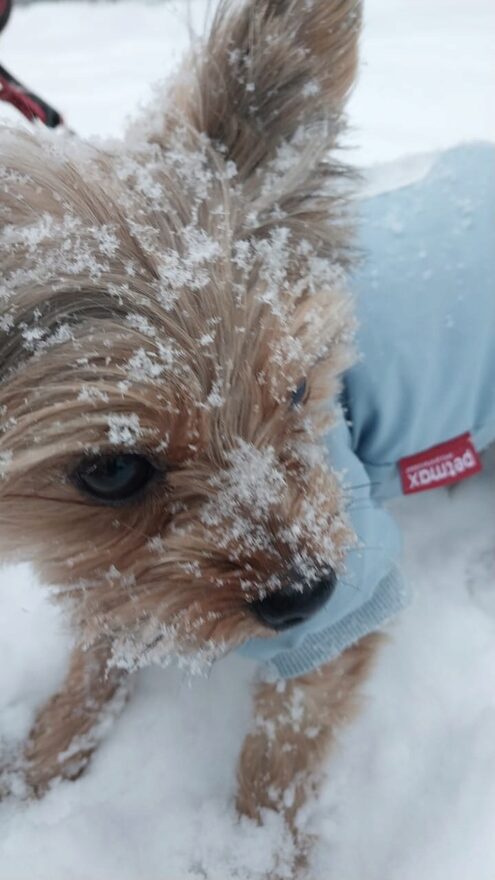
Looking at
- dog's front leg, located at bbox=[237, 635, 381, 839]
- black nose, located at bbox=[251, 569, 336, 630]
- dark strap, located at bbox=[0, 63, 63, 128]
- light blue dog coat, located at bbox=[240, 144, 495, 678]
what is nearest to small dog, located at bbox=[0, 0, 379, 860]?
black nose, located at bbox=[251, 569, 336, 630]

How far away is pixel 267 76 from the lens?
1.61m

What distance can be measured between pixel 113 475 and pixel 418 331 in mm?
982

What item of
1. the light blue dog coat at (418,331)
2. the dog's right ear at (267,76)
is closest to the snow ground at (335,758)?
the dog's right ear at (267,76)

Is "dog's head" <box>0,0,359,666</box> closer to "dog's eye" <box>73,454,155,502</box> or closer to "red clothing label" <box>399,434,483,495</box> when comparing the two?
"dog's eye" <box>73,454,155,502</box>

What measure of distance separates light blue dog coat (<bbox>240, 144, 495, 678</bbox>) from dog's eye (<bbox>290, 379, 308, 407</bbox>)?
26 cm

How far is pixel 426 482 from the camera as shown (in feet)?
6.98

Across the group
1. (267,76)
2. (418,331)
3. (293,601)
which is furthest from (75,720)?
(267,76)

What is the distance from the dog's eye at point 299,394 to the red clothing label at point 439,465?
675 millimetres

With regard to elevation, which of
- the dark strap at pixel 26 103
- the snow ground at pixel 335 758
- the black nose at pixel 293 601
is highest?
the dark strap at pixel 26 103

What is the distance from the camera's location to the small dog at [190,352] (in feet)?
4.33

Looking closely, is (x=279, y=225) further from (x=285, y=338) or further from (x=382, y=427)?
(x=382, y=427)

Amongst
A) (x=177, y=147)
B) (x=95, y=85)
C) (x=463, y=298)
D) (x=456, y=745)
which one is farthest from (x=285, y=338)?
(x=95, y=85)

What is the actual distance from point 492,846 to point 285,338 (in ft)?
4.58

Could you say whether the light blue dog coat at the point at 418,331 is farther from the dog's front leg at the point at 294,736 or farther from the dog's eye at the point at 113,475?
the dog's eye at the point at 113,475
